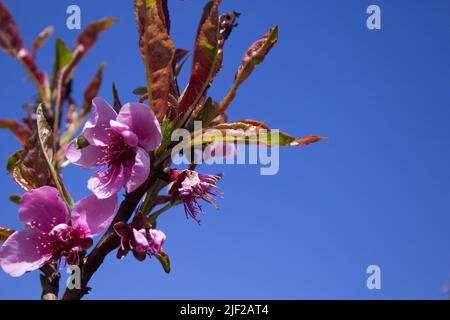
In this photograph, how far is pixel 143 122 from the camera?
4.13 feet

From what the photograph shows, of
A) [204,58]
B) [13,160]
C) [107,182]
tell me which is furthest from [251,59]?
[13,160]

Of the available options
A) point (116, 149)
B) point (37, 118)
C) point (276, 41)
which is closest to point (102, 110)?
point (116, 149)

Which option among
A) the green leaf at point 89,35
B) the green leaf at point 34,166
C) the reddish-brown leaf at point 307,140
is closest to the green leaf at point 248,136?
the reddish-brown leaf at point 307,140

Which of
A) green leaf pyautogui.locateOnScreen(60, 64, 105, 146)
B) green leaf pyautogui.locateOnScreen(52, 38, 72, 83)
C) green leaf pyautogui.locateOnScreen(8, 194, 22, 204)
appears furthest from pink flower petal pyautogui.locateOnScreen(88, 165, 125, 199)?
green leaf pyautogui.locateOnScreen(60, 64, 105, 146)

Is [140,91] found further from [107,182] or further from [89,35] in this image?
[89,35]

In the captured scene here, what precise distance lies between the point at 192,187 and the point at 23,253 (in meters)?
0.47

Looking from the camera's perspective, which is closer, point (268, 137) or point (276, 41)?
point (268, 137)

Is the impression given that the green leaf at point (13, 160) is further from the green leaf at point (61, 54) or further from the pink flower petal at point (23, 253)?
the green leaf at point (61, 54)

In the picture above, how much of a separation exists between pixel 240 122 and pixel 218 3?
0.36 m

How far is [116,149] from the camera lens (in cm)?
134

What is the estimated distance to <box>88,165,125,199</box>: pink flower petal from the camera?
1.20m

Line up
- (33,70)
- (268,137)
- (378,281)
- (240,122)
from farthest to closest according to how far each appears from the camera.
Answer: (33,70) → (378,281) → (240,122) → (268,137)
